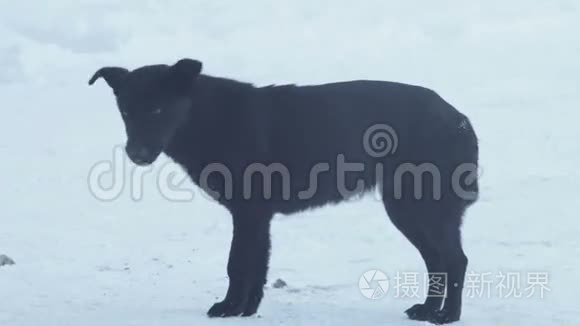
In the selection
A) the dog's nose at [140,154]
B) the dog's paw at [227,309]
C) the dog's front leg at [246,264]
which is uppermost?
the dog's nose at [140,154]

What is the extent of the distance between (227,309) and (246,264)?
1.01 ft

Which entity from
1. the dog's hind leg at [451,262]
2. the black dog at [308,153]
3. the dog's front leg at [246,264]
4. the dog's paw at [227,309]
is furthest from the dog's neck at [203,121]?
the dog's hind leg at [451,262]

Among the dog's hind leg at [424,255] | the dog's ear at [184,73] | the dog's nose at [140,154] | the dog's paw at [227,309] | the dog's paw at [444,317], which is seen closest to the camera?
the dog's nose at [140,154]

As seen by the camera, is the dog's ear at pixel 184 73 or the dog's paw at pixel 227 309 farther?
the dog's paw at pixel 227 309

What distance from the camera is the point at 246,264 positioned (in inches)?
226

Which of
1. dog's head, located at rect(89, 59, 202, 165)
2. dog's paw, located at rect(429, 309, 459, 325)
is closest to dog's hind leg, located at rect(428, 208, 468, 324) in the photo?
dog's paw, located at rect(429, 309, 459, 325)

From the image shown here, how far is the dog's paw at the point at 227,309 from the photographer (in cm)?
573

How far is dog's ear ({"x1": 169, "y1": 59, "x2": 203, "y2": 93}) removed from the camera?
5.63 metres

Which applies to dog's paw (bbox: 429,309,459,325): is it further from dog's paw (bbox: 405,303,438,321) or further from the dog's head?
the dog's head

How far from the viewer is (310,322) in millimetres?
5660

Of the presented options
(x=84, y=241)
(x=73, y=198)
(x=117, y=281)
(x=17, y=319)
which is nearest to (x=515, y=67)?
(x=73, y=198)

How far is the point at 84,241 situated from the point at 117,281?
1.72 meters

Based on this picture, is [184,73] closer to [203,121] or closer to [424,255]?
[203,121]

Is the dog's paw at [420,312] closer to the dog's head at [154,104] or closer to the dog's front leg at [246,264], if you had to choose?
the dog's front leg at [246,264]
